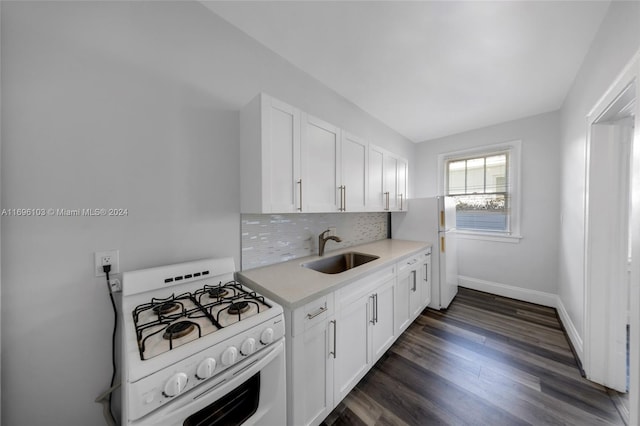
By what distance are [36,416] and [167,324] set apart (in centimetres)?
71

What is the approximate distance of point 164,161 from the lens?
1239 millimetres

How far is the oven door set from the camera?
2.30ft

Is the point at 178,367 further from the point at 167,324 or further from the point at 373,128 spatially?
the point at 373,128

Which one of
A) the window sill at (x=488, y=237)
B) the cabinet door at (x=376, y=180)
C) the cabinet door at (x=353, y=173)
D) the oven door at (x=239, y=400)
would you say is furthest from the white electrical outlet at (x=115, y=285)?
the window sill at (x=488, y=237)

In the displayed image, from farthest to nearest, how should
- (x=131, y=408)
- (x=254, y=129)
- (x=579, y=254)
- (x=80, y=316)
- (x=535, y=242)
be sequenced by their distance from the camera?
(x=535, y=242), (x=579, y=254), (x=254, y=129), (x=80, y=316), (x=131, y=408)

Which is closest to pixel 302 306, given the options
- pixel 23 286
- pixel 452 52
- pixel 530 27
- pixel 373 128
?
pixel 23 286

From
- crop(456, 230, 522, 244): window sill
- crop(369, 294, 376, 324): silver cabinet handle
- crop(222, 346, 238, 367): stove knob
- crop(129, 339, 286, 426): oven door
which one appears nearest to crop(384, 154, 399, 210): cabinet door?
crop(369, 294, 376, 324): silver cabinet handle

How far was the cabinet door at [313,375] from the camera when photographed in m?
→ 1.13

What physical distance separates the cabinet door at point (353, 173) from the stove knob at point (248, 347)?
129cm

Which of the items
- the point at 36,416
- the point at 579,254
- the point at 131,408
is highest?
the point at 579,254

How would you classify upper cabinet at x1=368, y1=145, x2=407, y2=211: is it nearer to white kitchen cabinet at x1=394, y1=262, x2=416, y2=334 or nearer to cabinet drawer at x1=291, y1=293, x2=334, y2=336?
white kitchen cabinet at x1=394, y1=262, x2=416, y2=334

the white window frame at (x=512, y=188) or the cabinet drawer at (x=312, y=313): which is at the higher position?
the white window frame at (x=512, y=188)

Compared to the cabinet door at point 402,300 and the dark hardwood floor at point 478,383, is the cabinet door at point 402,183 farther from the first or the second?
the dark hardwood floor at point 478,383

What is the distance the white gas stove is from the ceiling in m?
1.74
